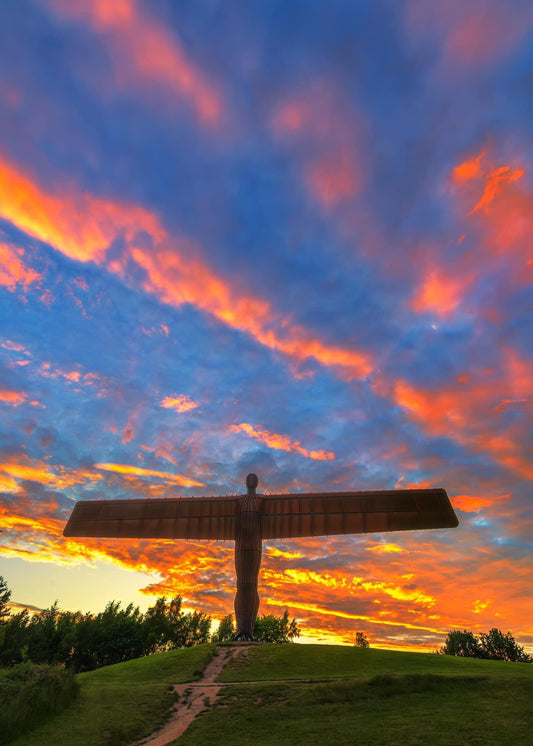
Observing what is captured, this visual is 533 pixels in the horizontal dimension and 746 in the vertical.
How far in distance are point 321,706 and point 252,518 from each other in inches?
564

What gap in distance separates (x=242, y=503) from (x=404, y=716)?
Answer: 58.6ft

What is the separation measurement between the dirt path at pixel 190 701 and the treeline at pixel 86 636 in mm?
25012

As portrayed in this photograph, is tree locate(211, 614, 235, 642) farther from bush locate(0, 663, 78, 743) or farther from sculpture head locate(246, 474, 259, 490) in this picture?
bush locate(0, 663, 78, 743)

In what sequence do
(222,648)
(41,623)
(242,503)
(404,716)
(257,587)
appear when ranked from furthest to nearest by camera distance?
(41,623) → (242,503) → (257,587) → (222,648) → (404,716)

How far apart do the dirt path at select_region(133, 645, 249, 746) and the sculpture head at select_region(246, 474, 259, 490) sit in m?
10.7

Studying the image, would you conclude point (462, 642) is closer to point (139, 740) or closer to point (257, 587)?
point (257, 587)

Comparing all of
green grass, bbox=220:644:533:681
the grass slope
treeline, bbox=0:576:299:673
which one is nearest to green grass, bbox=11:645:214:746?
the grass slope

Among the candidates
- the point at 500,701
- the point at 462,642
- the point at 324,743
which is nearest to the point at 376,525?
the point at 500,701

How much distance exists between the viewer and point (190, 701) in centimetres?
1902

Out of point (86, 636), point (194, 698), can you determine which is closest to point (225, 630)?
point (86, 636)

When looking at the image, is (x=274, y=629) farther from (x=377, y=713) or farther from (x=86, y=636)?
(x=377, y=713)

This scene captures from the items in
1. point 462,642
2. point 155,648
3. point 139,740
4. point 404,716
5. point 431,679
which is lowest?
point 139,740

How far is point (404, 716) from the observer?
Result: 1502 centimetres

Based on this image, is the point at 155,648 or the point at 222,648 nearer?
the point at 222,648
